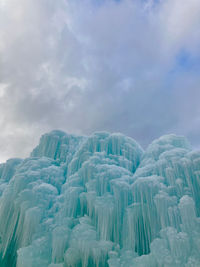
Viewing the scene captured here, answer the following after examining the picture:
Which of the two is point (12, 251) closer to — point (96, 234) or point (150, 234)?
point (96, 234)

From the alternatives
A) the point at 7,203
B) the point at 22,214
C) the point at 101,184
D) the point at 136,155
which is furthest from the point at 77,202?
the point at 136,155

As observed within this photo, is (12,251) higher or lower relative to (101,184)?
lower

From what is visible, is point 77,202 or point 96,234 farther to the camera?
point 77,202

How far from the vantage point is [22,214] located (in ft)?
43.3

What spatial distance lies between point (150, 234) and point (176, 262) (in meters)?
2.05

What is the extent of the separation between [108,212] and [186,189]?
→ 14.3ft

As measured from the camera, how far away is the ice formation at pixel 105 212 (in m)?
10.2

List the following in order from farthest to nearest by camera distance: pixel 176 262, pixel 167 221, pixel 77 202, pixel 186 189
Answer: pixel 77 202
pixel 186 189
pixel 167 221
pixel 176 262

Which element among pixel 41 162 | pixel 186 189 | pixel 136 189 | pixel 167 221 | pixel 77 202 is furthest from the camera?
pixel 41 162

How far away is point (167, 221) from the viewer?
1082 cm

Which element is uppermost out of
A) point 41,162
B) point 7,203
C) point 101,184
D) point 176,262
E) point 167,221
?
point 41,162

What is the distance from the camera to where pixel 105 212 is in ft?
39.0

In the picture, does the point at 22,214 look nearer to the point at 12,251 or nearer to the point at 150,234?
the point at 12,251

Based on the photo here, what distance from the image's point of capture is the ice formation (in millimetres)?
10242
